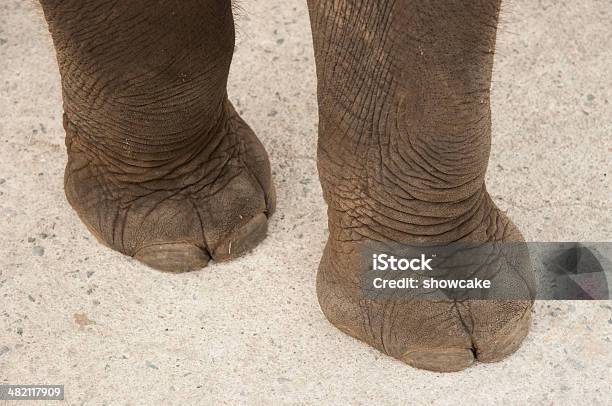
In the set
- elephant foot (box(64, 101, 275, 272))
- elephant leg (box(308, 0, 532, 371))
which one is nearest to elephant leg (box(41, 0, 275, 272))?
elephant foot (box(64, 101, 275, 272))

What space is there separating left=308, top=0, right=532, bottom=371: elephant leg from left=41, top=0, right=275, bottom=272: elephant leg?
280 mm

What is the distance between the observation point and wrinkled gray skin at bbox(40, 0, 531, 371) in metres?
1.80

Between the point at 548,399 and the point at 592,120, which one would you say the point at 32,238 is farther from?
the point at 592,120

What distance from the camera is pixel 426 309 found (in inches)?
84.3

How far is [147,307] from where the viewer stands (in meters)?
2.35

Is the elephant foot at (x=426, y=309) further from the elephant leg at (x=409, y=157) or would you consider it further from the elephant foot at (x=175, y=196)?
the elephant foot at (x=175, y=196)

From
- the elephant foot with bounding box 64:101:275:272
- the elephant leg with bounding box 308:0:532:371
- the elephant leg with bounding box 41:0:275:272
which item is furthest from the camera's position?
the elephant foot with bounding box 64:101:275:272

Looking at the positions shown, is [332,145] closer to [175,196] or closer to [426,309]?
[426,309]

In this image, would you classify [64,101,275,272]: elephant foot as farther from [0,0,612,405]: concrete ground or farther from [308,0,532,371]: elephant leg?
[308,0,532,371]: elephant leg

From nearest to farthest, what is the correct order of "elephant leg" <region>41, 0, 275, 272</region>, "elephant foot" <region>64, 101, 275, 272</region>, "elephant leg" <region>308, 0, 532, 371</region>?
"elephant leg" <region>308, 0, 532, 371</region> < "elephant leg" <region>41, 0, 275, 272</region> < "elephant foot" <region>64, 101, 275, 272</region>

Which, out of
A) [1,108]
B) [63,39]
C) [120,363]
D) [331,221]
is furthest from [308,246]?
[1,108]

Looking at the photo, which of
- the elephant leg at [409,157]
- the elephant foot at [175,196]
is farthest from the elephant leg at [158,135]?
the elephant leg at [409,157]

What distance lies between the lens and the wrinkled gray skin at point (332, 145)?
180cm
